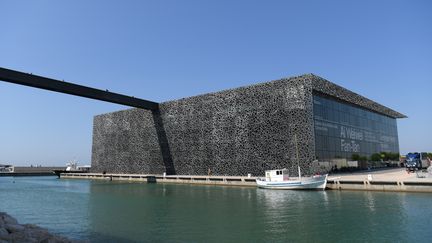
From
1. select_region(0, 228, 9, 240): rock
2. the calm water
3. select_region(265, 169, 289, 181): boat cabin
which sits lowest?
the calm water

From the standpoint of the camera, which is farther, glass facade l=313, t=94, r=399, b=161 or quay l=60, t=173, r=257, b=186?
quay l=60, t=173, r=257, b=186

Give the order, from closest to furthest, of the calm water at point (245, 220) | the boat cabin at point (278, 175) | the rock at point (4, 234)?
the rock at point (4, 234), the calm water at point (245, 220), the boat cabin at point (278, 175)

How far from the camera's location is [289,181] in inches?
1545

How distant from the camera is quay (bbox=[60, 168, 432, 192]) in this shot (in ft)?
108

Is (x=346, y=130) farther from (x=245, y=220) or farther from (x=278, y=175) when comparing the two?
(x=245, y=220)

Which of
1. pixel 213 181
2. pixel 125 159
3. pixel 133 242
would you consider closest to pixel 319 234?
pixel 133 242

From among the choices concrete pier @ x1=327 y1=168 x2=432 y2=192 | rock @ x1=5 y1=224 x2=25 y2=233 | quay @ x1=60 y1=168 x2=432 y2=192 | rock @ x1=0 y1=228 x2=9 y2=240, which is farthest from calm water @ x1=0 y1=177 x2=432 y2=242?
rock @ x1=0 y1=228 x2=9 y2=240

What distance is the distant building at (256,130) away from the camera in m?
45.8

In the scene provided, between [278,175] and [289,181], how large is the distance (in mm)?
2068

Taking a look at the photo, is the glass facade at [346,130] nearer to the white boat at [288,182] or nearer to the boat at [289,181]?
the boat at [289,181]

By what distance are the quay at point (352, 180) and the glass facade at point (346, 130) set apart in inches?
157

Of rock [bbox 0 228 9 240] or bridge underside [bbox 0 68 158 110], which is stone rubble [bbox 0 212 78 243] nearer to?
rock [bbox 0 228 9 240]

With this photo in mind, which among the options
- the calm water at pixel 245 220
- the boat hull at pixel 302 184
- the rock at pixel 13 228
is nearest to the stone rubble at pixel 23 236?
the rock at pixel 13 228

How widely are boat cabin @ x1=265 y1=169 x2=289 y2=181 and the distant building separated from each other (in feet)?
13.3
